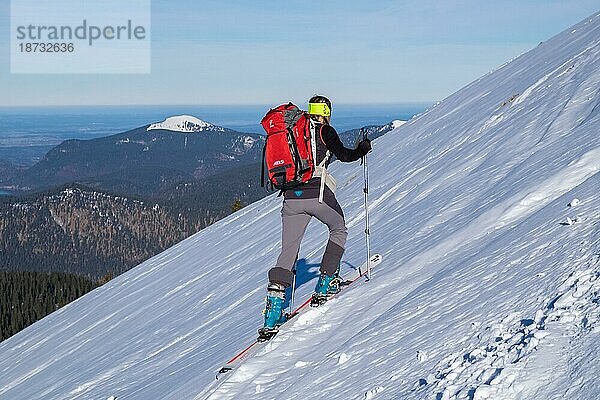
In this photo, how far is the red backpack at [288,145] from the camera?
6.93m

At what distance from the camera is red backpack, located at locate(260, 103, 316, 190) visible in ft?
22.7

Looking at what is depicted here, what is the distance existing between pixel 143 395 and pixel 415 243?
4258 millimetres

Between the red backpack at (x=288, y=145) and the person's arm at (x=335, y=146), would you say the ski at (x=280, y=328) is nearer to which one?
the red backpack at (x=288, y=145)

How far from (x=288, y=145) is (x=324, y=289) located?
1.90 m

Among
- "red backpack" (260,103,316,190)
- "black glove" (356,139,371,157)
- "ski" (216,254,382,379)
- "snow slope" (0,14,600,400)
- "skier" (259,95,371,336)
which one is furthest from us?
"black glove" (356,139,371,157)

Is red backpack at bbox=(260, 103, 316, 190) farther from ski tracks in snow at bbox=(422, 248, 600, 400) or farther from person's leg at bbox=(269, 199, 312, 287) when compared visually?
ski tracks in snow at bbox=(422, 248, 600, 400)

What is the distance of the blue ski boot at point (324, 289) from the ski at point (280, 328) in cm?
7

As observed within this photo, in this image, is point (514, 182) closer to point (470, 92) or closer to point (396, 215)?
point (396, 215)

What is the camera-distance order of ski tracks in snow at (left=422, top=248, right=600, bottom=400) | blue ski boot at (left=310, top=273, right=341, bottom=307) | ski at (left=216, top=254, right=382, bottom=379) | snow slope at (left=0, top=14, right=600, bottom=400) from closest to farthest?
ski tracks in snow at (left=422, top=248, right=600, bottom=400)
snow slope at (left=0, top=14, right=600, bottom=400)
ski at (left=216, top=254, right=382, bottom=379)
blue ski boot at (left=310, top=273, right=341, bottom=307)

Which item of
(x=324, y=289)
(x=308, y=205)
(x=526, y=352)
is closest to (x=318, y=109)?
(x=308, y=205)

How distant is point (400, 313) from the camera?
6.30 meters

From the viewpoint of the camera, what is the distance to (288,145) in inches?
274

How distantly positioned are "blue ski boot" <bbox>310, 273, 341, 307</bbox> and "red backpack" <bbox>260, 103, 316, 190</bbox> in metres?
1.39

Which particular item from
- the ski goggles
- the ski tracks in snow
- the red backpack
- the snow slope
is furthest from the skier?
the ski tracks in snow
